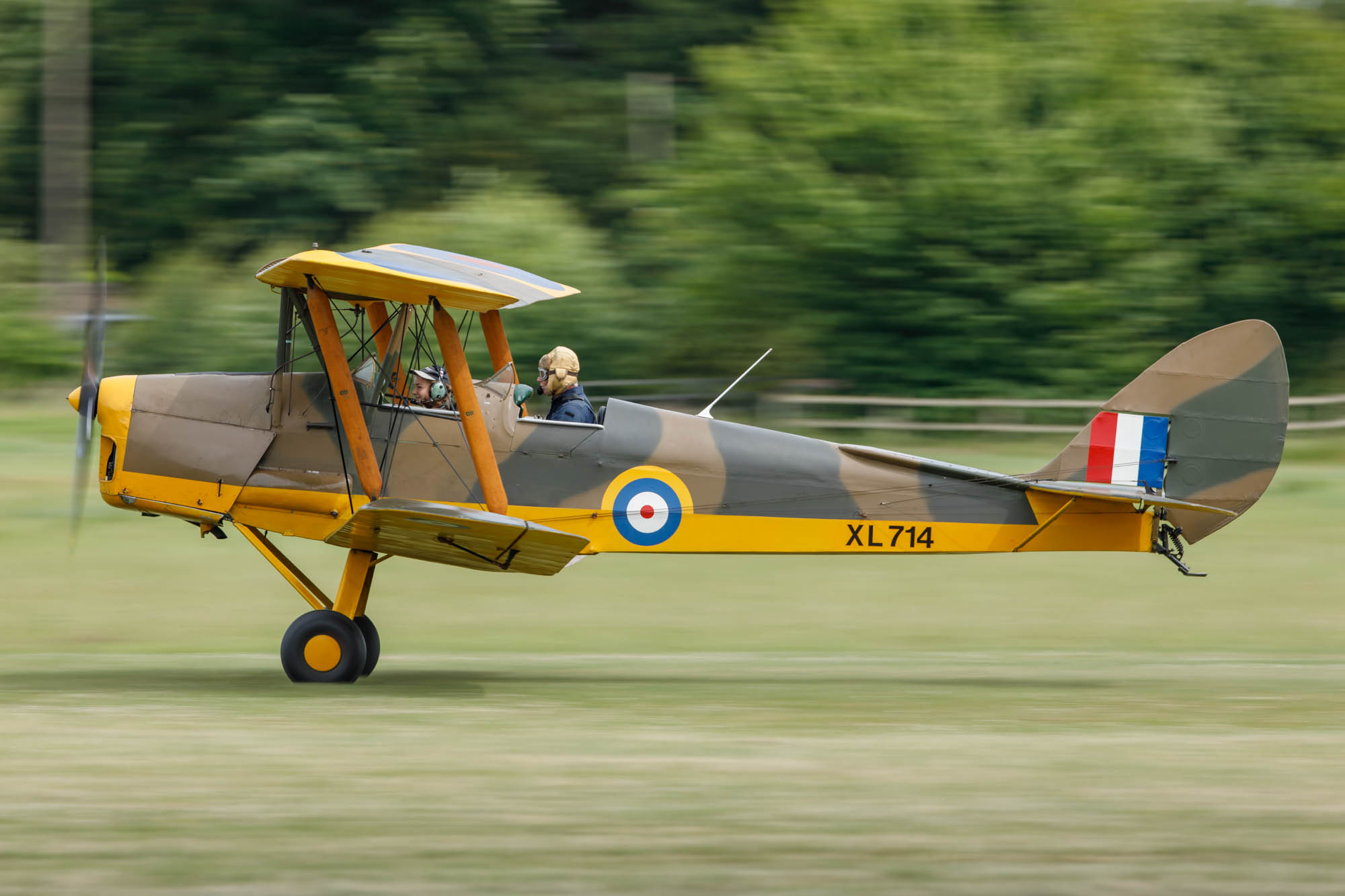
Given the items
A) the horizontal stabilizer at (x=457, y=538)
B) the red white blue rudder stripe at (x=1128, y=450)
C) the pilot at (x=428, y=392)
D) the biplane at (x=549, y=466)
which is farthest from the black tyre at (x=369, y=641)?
the red white blue rudder stripe at (x=1128, y=450)

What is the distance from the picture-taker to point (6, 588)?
12391mm

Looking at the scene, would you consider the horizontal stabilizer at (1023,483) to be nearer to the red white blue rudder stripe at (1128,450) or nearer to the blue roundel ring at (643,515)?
the red white blue rudder stripe at (1128,450)

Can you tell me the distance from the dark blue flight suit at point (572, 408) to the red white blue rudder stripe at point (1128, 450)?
3093 mm

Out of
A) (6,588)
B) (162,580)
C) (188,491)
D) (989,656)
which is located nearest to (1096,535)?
(989,656)

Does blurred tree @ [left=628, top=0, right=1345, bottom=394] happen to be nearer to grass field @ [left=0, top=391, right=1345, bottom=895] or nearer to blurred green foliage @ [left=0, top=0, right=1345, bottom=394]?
blurred green foliage @ [left=0, top=0, right=1345, bottom=394]

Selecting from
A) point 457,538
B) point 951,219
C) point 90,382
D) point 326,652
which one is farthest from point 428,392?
point 951,219

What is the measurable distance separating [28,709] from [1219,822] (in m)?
5.80

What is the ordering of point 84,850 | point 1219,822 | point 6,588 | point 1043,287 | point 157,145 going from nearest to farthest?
point 84,850 < point 1219,822 < point 6,588 < point 1043,287 < point 157,145

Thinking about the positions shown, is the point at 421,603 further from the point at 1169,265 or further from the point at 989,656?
the point at 1169,265

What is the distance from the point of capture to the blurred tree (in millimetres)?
24297

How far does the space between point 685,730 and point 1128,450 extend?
349 centimetres

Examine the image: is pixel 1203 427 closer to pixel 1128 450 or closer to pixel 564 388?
pixel 1128 450

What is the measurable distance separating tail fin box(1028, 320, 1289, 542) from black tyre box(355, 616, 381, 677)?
173 inches

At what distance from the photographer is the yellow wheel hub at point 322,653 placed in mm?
8625
